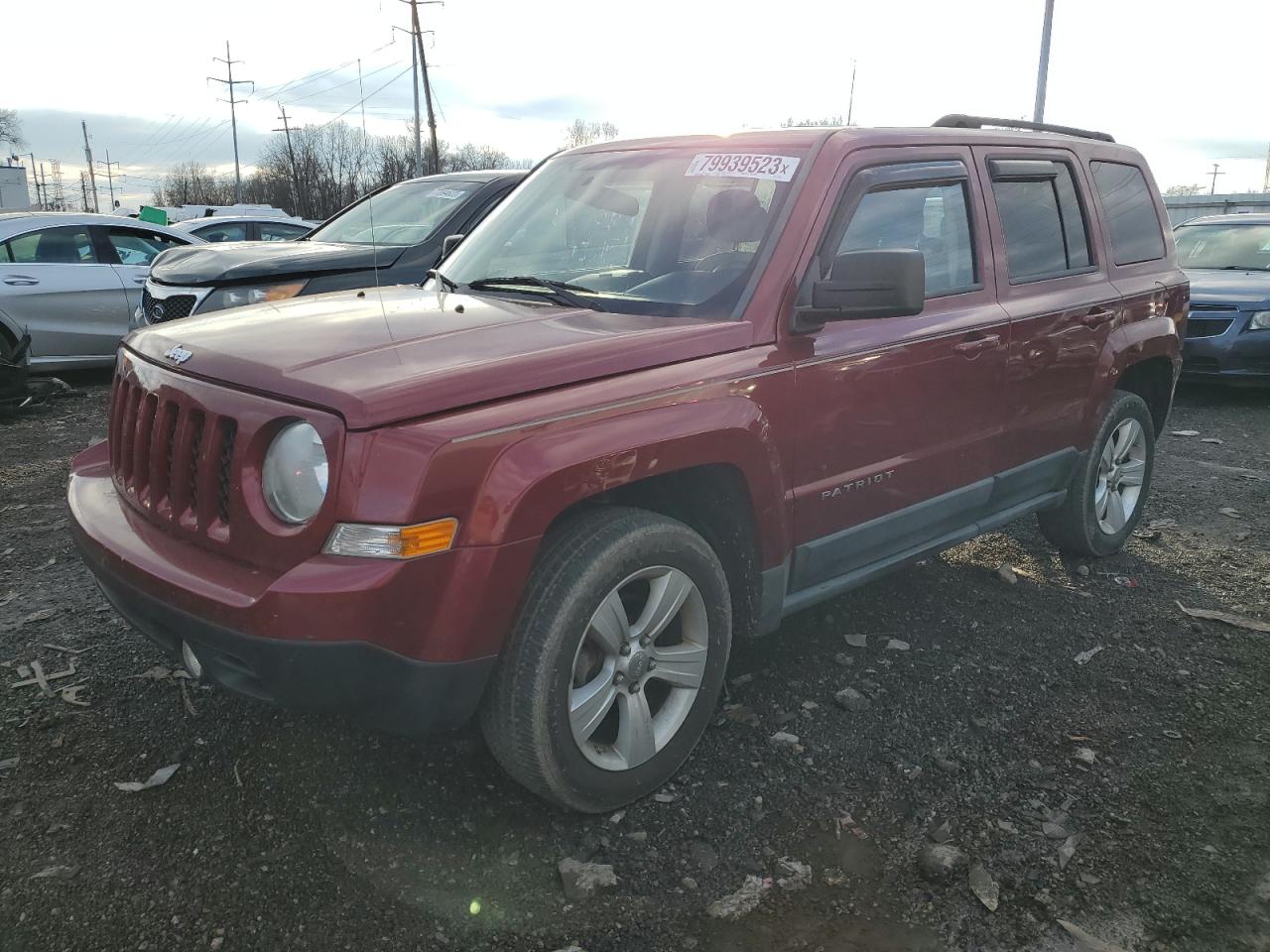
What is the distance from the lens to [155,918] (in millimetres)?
2379

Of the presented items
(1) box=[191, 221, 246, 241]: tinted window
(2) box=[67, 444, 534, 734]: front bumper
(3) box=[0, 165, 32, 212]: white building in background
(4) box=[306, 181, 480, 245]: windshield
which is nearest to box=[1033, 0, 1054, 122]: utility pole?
(1) box=[191, 221, 246, 241]: tinted window

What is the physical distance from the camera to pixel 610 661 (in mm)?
2713

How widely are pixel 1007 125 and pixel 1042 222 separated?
0.52 metres

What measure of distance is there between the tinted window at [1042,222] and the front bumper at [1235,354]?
553cm

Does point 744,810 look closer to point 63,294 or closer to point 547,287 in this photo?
point 547,287

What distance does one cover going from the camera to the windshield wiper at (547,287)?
10.4 ft

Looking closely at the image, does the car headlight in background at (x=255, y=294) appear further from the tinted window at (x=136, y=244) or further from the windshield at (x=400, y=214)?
the tinted window at (x=136, y=244)

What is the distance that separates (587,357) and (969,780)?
1731 millimetres

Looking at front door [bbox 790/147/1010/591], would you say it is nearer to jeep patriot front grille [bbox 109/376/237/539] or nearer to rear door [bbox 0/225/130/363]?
jeep patriot front grille [bbox 109/376/237/539]

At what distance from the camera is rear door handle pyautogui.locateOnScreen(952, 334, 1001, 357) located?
3.54 m

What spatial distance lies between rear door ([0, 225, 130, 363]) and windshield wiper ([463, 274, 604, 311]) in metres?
6.88

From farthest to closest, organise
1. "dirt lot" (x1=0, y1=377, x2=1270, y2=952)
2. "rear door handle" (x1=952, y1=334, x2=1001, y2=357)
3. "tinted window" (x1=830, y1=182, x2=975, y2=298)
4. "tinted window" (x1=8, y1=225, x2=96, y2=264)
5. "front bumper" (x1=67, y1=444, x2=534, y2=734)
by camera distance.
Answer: "tinted window" (x1=8, y1=225, x2=96, y2=264) < "rear door handle" (x1=952, y1=334, x2=1001, y2=357) < "tinted window" (x1=830, y1=182, x2=975, y2=298) < "dirt lot" (x1=0, y1=377, x2=1270, y2=952) < "front bumper" (x1=67, y1=444, x2=534, y2=734)

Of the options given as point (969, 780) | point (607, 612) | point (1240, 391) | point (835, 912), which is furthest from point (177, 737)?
point (1240, 391)

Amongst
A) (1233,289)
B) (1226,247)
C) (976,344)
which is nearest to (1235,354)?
(1233,289)
